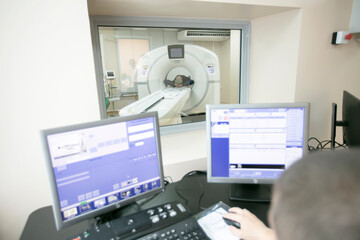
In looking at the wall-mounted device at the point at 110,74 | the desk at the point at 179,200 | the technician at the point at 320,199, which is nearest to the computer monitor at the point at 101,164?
the desk at the point at 179,200

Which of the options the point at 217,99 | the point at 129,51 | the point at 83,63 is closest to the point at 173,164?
the point at 83,63

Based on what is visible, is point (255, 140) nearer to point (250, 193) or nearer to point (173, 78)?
point (250, 193)

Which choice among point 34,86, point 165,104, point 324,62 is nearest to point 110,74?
point 165,104

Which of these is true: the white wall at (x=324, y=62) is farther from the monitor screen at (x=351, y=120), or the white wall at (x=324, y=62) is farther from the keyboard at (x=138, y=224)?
the keyboard at (x=138, y=224)

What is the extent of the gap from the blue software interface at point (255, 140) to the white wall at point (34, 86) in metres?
0.58

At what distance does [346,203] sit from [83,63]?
101 cm

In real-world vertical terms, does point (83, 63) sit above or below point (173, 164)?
above

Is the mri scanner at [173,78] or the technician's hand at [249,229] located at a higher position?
the mri scanner at [173,78]

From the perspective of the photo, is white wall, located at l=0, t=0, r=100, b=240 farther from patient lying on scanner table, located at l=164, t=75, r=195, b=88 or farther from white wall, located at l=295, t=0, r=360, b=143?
white wall, located at l=295, t=0, r=360, b=143

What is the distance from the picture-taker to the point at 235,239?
793mm

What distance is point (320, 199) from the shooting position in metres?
0.27

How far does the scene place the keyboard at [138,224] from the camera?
31.1 inches

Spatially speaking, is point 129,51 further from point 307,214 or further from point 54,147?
point 307,214

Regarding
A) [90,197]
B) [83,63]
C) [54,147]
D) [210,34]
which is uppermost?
[210,34]
